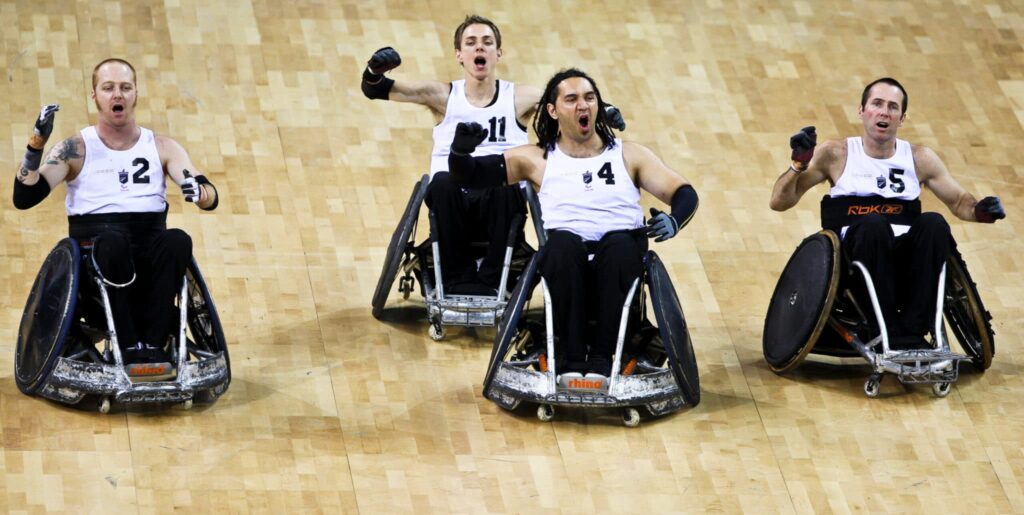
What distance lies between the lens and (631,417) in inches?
342

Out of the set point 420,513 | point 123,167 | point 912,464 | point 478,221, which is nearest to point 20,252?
point 123,167

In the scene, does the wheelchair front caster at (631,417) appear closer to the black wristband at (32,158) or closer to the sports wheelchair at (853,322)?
the sports wheelchair at (853,322)

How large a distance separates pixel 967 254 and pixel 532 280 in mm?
2836

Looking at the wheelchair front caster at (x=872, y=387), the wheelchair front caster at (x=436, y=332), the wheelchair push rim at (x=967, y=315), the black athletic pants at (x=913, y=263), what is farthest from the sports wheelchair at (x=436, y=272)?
the wheelchair push rim at (x=967, y=315)

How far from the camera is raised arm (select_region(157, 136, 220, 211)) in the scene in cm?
860

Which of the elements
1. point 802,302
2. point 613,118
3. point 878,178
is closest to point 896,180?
point 878,178

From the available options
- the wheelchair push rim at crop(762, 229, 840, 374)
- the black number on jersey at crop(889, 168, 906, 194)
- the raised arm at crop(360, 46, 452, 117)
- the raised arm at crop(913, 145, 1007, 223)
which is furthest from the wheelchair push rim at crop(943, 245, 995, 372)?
the raised arm at crop(360, 46, 452, 117)

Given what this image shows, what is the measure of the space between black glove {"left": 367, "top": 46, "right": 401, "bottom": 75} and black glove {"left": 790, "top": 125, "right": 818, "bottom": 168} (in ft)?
5.87

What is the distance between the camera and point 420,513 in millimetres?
8031

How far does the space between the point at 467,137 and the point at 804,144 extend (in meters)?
1.39

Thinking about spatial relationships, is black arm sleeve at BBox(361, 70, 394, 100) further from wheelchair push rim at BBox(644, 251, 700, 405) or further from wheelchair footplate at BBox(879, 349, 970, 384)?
wheelchair footplate at BBox(879, 349, 970, 384)

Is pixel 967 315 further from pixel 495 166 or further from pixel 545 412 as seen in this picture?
pixel 495 166

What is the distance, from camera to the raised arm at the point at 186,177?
8602 mm

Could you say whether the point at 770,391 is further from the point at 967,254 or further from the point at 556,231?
the point at 967,254
